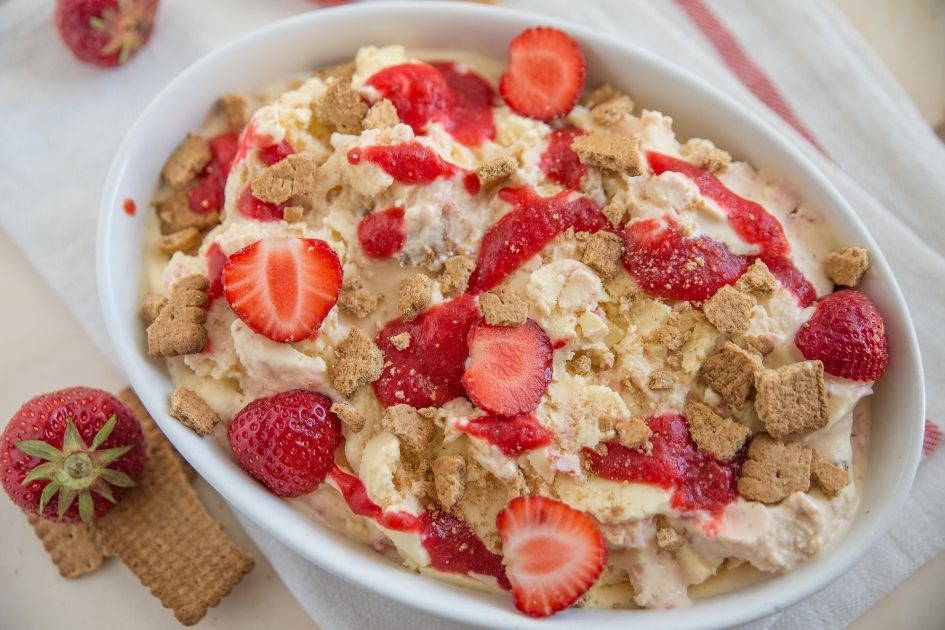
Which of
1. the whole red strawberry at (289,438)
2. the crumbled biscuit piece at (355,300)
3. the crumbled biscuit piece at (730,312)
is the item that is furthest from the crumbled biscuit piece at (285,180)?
the crumbled biscuit piece at (730,312)

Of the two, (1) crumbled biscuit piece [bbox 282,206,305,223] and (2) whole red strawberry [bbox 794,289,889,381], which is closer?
(2) whole red strawberry [bbox 794,289,889,381]

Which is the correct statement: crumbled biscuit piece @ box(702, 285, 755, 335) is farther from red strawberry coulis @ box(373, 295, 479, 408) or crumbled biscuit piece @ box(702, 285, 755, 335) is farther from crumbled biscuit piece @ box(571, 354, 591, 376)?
red strawberry coulis @ box(373, 295, 479, 408)

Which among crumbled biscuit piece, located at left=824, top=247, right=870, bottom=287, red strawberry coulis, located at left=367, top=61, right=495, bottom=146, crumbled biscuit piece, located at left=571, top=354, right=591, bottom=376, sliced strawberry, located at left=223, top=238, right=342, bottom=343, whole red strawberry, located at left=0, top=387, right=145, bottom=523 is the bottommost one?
whole red strawberry, located at left=0, top=387, right=145, bottom=523

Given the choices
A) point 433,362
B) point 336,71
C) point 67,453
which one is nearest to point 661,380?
point 433,362

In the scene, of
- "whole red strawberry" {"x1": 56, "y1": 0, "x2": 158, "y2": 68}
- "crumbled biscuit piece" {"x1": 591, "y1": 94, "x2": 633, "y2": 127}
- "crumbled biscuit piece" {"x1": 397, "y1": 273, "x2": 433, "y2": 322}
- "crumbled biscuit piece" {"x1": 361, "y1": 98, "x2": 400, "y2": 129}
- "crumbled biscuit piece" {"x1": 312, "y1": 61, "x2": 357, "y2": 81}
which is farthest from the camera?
"whole red strawberry" {"x1": 56, "y1": 0, "x2": 158, "y2": 68}

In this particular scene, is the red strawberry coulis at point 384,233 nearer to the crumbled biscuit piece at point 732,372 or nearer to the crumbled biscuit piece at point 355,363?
the crumbled biscuit piece at point 355,363

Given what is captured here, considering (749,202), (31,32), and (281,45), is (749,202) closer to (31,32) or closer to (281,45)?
(281,45)

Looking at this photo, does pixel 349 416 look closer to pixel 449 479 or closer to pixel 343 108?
pixel 449 479

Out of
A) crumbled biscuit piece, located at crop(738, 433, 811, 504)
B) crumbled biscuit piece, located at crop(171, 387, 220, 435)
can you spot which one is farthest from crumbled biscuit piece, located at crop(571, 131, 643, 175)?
crumbled biscuit piece, located at crop(171, 387, 220, 435)
